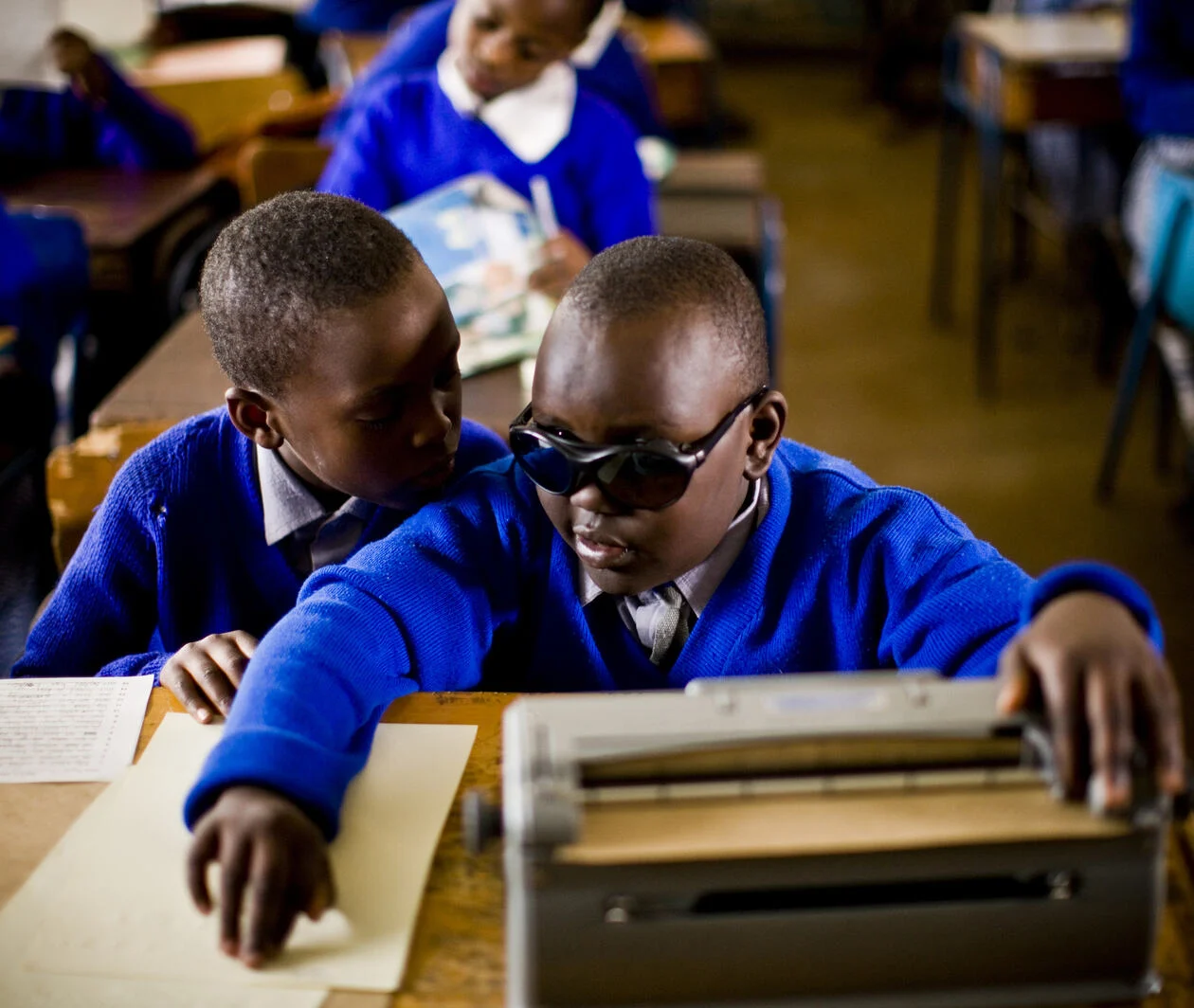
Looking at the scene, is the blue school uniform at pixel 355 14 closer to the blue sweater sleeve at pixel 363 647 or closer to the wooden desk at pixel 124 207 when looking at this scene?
the wooden desk at pixel 124 207

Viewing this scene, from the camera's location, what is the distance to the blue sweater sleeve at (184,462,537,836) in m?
0.80

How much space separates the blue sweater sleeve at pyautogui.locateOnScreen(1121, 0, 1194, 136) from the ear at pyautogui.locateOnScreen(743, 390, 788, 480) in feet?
9.15

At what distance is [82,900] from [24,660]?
21.1 inches

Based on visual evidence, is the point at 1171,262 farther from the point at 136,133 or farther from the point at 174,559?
the point at 136,133

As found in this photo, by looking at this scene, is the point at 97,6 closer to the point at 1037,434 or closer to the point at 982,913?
the point at 1037,434

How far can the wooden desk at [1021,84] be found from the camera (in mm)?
3445

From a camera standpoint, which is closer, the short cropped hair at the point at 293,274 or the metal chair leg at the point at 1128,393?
the short cropped hair at the point at 293,274

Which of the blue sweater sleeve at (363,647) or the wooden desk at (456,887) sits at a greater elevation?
the blue sweater sleeve at (363,647)

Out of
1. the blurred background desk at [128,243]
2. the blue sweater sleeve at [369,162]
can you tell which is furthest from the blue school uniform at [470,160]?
the blurred background desk at [128,243]

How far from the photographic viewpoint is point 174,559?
1.32 metres

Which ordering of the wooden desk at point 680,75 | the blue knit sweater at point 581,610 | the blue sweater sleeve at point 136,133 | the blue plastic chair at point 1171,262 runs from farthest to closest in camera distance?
the wooden desk at point 680,75
the blue sweater sleeve at point 136,133
the blue plastic chair at point 1171,262
the blue knit sweater at point 581,610

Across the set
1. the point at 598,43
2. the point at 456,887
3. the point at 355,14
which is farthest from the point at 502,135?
the point at 355,14

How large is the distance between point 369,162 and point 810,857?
200cm

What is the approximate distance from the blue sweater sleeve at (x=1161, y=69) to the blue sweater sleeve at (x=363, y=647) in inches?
112
